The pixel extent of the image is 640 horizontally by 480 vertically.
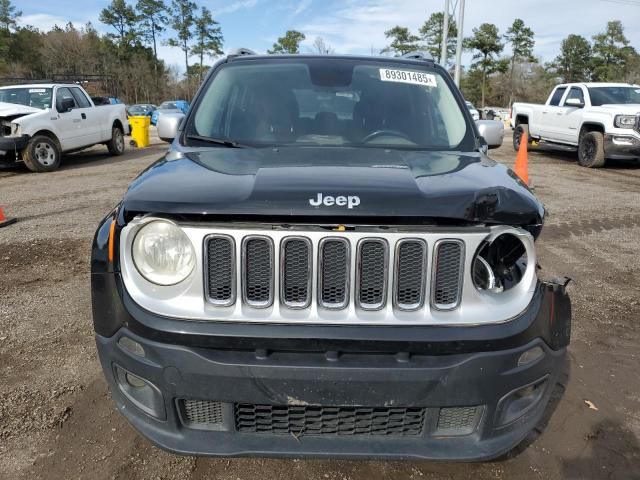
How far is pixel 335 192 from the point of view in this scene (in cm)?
185

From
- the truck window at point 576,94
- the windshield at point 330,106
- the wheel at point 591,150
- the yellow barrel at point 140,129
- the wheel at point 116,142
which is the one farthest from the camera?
the yellow barrel at point 140,129

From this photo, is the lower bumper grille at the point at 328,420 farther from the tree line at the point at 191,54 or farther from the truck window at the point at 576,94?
the tree line at the point at 191,54

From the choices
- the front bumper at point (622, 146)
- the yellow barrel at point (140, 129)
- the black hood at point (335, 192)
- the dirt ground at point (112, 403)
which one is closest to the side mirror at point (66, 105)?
the yellow barrel at point (140, 129)

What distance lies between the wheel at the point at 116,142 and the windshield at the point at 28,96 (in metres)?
2.78

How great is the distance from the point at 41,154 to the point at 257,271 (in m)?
11.6

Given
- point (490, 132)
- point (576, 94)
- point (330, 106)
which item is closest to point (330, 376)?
point (330, 106)

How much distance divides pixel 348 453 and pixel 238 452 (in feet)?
1.34

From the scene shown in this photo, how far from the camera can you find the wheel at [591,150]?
40.4 ft

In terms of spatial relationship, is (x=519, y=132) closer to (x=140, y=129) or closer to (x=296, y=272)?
(x=140, y=129)

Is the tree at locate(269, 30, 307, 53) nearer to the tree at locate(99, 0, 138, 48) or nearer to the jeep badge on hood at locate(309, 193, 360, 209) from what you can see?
the tree at locate(99, 0, 138, 48)

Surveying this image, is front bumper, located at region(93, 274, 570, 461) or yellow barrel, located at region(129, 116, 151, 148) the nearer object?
front bumper, located at region(93, 274, 570, 461)

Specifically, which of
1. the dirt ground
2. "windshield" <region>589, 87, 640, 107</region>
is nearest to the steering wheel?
the dirt ground

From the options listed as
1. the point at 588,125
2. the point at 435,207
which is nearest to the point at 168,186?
the point at 435,207

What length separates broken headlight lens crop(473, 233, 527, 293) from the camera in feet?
6.39
